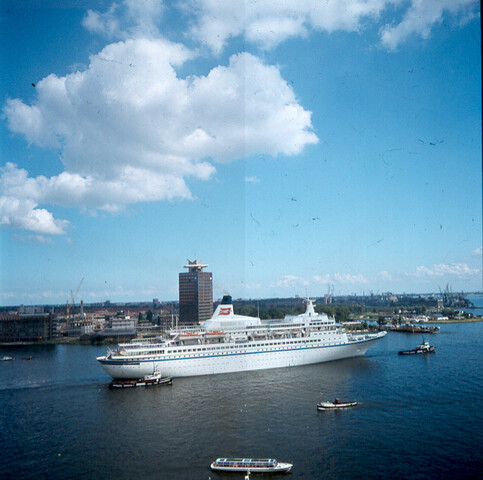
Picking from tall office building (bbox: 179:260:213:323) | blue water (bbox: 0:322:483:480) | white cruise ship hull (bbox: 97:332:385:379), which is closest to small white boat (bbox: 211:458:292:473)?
blue water (bbox: 0:322:483:480)

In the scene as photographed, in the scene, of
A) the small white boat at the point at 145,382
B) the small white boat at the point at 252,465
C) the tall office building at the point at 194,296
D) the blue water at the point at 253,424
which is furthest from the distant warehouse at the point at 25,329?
the small white boat at the point at 252,465

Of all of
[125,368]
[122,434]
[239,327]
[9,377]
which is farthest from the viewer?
[239,327]

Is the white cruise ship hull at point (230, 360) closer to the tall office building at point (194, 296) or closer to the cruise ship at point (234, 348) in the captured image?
the cruise ship at point (234, 348)

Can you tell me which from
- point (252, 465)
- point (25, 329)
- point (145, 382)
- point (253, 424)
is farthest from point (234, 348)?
point (25, 329)

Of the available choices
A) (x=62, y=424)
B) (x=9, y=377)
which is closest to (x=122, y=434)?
(x=62, y=424)

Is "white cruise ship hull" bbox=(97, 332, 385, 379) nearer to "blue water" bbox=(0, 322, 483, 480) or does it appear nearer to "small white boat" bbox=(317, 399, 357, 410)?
"blue water" bbox=(0, 322, 483, 480)

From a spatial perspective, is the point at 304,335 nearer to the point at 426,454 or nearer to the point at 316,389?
the point at 316,389

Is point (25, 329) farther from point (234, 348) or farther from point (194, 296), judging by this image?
point (234, 348)
